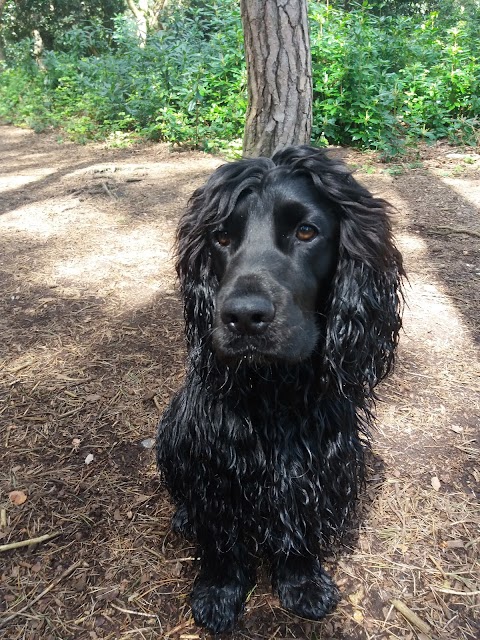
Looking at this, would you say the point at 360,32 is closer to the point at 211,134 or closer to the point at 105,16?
the point at 211,134


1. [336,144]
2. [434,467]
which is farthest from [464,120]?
[434,467]

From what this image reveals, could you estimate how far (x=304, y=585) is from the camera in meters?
2.23

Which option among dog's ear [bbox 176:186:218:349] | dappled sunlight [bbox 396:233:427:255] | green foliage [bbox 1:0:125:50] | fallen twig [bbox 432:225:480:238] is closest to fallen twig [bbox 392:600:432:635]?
dog's ear [bbox 176:186:218:349]

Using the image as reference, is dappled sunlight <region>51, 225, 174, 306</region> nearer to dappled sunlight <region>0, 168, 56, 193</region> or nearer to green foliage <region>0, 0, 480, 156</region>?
dappled sunlight <region>0, 168, 56, 193</region>

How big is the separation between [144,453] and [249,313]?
1.81 meters

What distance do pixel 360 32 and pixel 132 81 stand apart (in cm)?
493

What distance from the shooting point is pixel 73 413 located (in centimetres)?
328

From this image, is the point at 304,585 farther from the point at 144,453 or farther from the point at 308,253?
the point at 308,253

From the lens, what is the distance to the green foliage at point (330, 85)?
8016mm

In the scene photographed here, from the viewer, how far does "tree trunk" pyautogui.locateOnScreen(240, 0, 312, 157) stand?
16.0 ft

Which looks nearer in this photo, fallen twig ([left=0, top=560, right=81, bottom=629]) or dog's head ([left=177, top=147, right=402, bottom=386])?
dog's head ([left=177, top=147, right=402, bottom=386])

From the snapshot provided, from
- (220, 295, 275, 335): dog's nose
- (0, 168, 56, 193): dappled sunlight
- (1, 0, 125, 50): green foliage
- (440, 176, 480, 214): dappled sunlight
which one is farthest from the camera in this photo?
(1, 0, 125, 50): green foliage

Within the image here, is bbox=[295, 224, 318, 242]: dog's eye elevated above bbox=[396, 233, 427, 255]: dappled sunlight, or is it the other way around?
bbox=[295, 224, 318, 242]: dog's eye

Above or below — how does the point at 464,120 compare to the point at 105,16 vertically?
below
